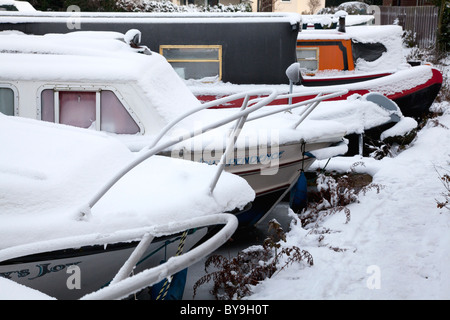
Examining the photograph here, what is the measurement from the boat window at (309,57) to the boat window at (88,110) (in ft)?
18.1

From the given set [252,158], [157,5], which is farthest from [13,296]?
[157,5]

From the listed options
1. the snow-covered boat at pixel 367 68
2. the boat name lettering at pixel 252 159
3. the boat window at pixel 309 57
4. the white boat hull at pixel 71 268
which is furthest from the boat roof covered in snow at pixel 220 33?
the white boat hull at pixel 71 268

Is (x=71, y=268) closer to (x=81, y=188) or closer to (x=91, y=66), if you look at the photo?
(x=81, y=188)

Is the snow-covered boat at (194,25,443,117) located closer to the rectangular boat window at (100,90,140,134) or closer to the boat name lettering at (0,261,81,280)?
the rectangular boat window at (100,90,140,134)

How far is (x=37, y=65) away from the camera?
525cm

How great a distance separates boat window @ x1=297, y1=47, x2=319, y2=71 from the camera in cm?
1000

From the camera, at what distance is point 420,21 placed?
68.6 ft

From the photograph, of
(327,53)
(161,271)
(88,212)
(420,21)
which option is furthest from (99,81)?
(420,21)

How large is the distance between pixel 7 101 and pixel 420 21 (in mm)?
18888

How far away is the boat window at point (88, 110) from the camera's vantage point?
5211mm

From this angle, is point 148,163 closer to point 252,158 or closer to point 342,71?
point 252,158

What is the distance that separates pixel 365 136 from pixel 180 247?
510 centimetres

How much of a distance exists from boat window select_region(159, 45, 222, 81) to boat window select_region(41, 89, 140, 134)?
12.2ft

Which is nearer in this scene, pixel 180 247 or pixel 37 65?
pixel 180 247
